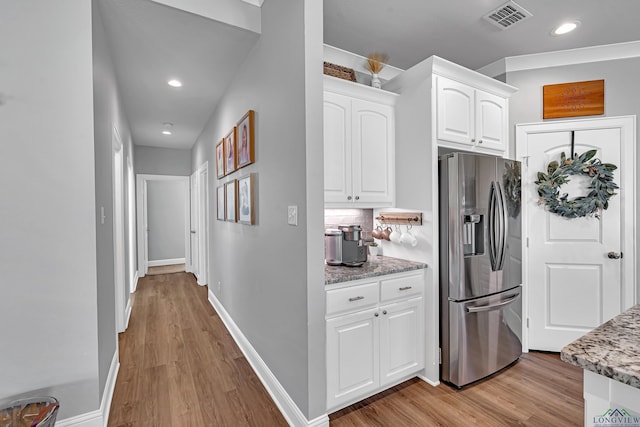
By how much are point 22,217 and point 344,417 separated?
212 cm

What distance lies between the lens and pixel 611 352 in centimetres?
84

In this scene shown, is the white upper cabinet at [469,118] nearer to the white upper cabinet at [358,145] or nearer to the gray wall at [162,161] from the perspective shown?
the white upper cabinet at [358,145]

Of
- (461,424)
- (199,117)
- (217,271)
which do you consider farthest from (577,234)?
(199,117)

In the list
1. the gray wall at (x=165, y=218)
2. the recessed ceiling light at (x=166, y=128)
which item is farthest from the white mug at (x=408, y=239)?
the gray wall at (x=165, y=218)

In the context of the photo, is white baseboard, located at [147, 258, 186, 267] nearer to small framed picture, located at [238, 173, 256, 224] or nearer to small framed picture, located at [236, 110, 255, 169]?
small framed picture, located at [238, 173, 256, 224]

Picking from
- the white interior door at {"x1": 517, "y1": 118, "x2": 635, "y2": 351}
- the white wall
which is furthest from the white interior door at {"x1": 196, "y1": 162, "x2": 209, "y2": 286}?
the white interior door at {"x1": 517, "y1": 118, "x2": 635, "y2": 351}

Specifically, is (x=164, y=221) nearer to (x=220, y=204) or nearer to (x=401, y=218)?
(x=220, y=204)

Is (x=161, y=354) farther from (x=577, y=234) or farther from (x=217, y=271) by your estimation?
(x=577, y=234)

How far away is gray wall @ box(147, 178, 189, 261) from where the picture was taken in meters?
7.04

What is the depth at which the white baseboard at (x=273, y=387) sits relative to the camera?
1.72 meters

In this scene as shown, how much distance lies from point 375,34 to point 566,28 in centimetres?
152

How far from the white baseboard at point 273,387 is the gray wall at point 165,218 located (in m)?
4.71

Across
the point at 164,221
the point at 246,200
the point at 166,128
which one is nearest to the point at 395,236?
the point at 246,200

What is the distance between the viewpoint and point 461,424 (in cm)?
180
